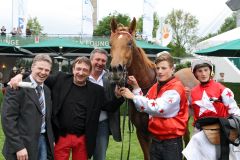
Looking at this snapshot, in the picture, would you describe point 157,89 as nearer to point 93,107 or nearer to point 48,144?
point 93,107

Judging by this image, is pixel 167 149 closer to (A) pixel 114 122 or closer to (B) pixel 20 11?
(A) pixel 114 122

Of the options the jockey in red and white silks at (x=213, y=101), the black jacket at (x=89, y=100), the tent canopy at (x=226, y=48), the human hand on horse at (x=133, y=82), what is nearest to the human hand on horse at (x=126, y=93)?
the human hand on horse at (x=133, y=82)

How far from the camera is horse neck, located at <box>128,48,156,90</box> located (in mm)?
4211

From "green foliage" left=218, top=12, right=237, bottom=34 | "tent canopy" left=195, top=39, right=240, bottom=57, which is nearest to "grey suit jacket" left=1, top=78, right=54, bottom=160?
"tent canopy" left=195, top=39, right=240, bottom=57

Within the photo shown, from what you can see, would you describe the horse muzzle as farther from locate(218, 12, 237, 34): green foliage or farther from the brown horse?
locate(218, 12, 237, 34): green foliage

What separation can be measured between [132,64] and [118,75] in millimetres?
605

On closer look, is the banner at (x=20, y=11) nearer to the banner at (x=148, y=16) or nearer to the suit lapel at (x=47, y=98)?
the banner at (x=148, y=16)

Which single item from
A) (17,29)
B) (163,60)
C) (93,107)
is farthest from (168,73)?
(17,29)

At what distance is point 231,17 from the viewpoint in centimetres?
6638

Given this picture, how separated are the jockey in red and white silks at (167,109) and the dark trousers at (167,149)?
47 millimetres

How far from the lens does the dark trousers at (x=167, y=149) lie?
3.50m

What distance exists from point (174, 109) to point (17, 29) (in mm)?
18278

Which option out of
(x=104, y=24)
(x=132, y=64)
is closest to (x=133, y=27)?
(x=132, y=64)

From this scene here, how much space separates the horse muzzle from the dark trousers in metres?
0.65
